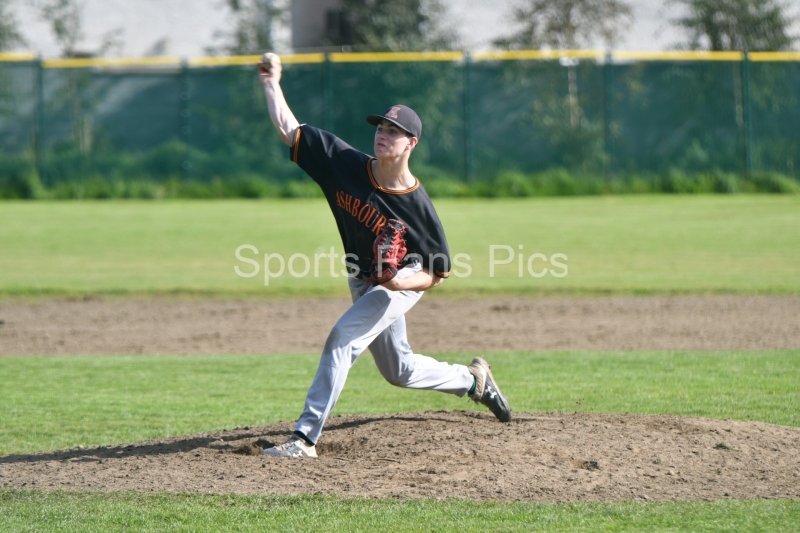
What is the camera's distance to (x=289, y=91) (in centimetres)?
2302

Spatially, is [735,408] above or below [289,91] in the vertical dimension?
below

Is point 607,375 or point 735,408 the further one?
point 607,375

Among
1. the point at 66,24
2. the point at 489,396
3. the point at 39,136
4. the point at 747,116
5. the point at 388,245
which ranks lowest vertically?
the point at 489,396

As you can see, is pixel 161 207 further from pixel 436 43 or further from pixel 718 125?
pixel 718 125

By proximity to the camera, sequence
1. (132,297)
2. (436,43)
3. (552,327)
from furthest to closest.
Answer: (436,43) < (132,297) < (552,327)

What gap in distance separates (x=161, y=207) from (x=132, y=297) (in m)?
8.94

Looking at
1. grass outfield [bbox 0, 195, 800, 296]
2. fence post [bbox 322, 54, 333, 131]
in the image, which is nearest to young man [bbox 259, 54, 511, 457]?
grass outfield [bbox 0, 195, 800, 296]

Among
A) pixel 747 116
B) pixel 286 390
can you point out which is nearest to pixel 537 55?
pixel 747 116

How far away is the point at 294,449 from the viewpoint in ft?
16.7

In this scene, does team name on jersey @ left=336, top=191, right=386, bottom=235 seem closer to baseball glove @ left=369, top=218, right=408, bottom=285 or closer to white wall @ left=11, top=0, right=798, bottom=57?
baseball glove @ left=369, top=218, right=408, bottom=285

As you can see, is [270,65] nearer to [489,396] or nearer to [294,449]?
[294,449]

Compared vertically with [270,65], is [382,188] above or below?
below

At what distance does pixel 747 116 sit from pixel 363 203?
65.3 ft

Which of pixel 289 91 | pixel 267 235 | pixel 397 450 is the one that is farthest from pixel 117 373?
pixel 289 91
